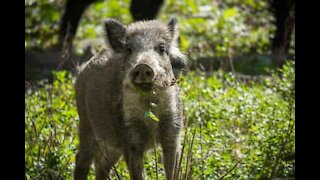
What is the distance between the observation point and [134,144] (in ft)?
15.3

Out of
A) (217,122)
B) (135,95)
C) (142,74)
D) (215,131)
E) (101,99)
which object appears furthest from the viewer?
(217,122)

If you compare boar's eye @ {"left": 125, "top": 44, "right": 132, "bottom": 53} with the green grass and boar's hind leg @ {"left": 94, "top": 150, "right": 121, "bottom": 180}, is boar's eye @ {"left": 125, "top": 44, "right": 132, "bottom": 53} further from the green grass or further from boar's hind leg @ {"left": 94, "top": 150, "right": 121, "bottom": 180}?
boar's hind leg @ {"left": 94, "top": 150, "right": 121, "bottom": 180}

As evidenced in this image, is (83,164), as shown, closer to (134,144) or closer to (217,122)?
(134,144)

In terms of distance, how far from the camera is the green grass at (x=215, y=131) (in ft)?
17.2

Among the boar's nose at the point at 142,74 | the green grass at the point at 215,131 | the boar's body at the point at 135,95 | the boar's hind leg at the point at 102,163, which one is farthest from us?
the boar's hind leg at the point at 102,163

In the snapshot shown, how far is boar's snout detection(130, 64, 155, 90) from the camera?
409 centimetres

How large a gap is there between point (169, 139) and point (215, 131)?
1.21 metres

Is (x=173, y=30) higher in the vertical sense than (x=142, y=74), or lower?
higher

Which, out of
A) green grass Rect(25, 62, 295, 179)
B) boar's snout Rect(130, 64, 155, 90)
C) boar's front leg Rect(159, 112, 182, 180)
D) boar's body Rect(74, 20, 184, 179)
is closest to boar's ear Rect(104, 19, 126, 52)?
boar's body Rect(74, 20, 184, 179)

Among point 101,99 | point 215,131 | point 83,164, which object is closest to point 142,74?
point 101,99

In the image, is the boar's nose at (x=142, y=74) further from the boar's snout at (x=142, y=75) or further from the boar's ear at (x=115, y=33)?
the boar's ear at (x=115, y=33)

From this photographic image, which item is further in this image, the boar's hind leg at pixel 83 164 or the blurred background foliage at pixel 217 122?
the boar's hind leg at pixel 83 164

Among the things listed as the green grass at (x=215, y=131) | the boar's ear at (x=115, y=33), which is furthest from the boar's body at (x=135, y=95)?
the green grass at (x=215, y=131)
